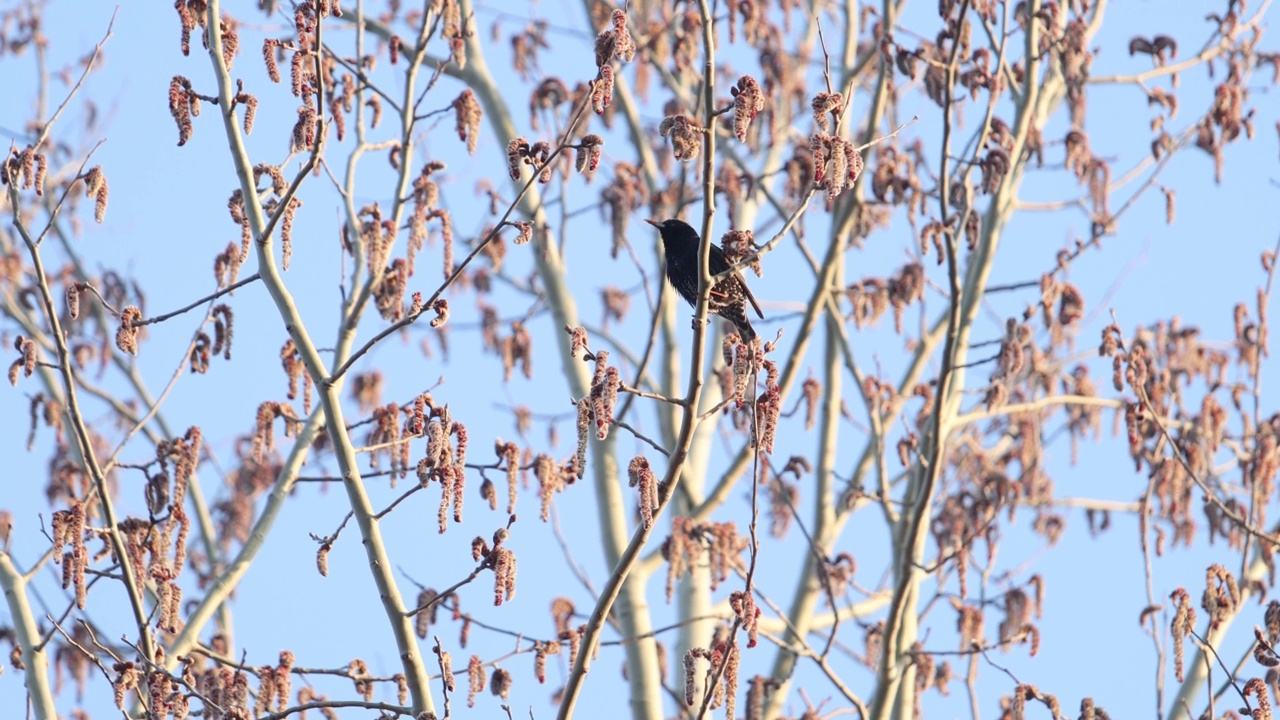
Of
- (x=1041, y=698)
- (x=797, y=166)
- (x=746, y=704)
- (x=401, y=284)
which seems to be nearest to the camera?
(x=1041, y=698)

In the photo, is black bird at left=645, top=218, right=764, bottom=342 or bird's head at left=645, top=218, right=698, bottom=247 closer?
black bird at left=645, top=218, right=764, bottom=342

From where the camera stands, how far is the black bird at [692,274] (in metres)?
5.80

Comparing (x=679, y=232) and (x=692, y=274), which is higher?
(x=679, y=232)

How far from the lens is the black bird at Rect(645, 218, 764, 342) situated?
19.0ft

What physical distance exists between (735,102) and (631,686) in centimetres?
384

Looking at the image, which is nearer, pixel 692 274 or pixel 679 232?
pixel 692 274

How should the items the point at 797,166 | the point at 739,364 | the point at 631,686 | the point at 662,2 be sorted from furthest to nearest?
1. the point at 662,2
2. the point at 797,166
3. the point at 631,686
4. the point at 739,364

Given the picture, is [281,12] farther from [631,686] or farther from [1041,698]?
[1041,698]

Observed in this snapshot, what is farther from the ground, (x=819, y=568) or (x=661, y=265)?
(x=661, y=265)

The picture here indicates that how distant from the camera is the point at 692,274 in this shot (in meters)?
6.59

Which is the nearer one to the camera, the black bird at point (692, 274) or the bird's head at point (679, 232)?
the black bird at point (692, 274)

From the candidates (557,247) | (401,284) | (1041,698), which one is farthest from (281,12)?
(1041,698)

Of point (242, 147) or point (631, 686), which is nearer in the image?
point (242, 147)

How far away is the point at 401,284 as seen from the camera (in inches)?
218
